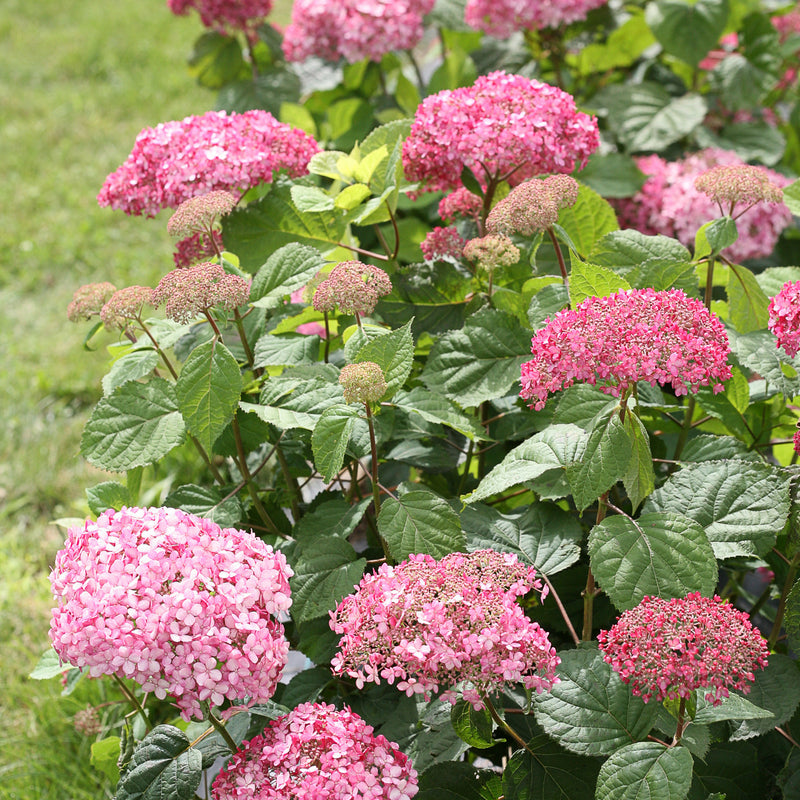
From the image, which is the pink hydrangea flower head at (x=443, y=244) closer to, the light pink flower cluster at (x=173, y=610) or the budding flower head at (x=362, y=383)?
the budding flower head at (x=362, y=383)

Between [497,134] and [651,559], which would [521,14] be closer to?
[497,134]

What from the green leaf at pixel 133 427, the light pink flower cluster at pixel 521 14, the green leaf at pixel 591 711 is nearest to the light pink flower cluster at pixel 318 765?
the green leaf at pixel 591 711

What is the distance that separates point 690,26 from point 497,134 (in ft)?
4.72

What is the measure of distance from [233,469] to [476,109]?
90cm

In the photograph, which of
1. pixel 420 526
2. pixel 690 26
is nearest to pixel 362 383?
pixel 420 526

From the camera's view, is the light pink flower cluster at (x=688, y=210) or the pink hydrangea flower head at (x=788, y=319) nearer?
the pink hydrangea flower head at (x=788, y=319)

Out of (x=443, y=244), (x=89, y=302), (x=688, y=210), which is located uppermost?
(x=89, y=302)

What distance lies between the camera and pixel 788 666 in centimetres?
137

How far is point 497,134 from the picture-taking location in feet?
5.49

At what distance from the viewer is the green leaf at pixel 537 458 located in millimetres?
1310

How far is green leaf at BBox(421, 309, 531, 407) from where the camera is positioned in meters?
1.60

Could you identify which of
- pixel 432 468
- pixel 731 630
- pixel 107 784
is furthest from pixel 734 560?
pixel 107 784

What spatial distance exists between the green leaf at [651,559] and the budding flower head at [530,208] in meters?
0.46

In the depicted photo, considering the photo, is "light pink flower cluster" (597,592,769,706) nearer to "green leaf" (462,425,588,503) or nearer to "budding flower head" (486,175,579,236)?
"green leaf" (462,425,588,503)
